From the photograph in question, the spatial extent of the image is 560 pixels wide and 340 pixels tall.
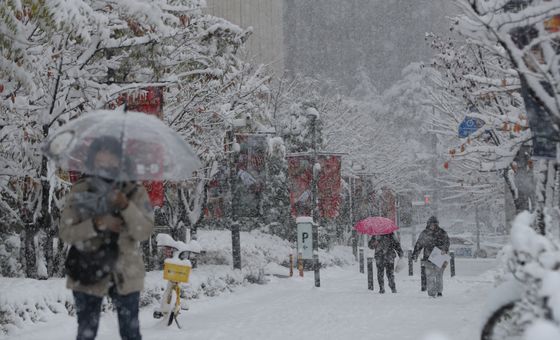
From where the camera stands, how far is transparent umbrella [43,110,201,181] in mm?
5715

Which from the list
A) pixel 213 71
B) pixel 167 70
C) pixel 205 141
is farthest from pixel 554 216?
pixel 205 141

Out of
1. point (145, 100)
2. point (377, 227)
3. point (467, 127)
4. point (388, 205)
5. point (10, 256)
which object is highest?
point (145, 100)

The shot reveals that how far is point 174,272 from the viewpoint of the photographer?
1011 cm

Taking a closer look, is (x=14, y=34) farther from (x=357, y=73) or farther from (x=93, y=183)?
(x=357, y=73)

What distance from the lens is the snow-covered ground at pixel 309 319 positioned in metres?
9.97

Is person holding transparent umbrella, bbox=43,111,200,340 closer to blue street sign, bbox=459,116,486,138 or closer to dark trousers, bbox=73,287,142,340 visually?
dark trousers, bbox=73,287,142,340

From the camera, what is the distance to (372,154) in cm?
5478

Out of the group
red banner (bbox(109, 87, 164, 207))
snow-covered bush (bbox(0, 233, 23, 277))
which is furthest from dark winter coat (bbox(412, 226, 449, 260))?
snow-covered bush (bbox(0, 233, 23, 277))

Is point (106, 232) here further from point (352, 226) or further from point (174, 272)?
point (352, 226)

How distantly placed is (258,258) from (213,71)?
14.1 metres

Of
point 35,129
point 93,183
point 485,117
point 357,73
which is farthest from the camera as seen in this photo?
point 357,73

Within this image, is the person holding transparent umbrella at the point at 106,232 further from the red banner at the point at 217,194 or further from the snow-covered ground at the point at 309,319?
the red banner at the point at 217,194

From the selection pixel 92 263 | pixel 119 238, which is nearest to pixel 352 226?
pixel 119 238

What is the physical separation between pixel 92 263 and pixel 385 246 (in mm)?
12197
